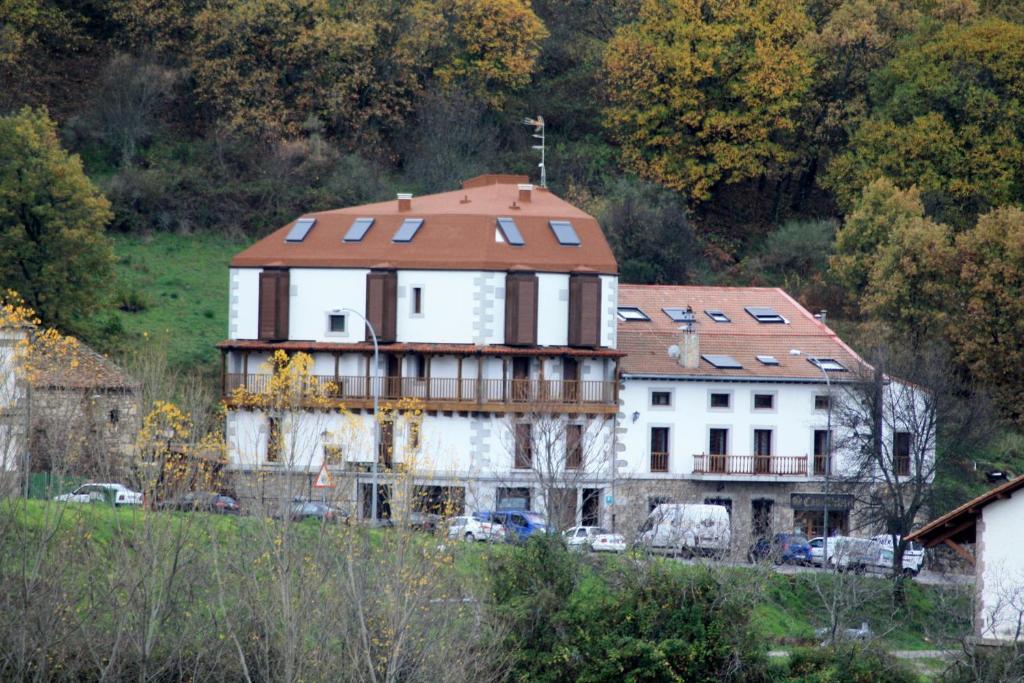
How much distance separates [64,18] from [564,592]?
55193 millimetres

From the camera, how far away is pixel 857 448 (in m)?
62.5

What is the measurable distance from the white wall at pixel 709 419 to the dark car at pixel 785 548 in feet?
16.1

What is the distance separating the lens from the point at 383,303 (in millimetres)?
66375

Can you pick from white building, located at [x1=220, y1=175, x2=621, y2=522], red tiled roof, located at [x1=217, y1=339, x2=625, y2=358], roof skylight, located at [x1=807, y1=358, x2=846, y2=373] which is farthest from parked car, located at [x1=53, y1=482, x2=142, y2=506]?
roof skylight, located at [x1=807, y1=358, x2=846, y2=373]

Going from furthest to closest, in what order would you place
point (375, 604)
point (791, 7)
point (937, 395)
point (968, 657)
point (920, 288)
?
1. point (791, 7)
2. point (920, 288)
3. point (937, 395)
4. point (968, 657)
5. point (375, 604)

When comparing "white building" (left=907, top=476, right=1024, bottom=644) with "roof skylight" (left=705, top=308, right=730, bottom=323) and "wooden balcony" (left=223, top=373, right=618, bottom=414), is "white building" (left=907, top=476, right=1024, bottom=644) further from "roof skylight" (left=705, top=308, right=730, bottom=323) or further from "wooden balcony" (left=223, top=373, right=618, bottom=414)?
"roof skylight" (left=705, top=308, right=730, bottom=323)

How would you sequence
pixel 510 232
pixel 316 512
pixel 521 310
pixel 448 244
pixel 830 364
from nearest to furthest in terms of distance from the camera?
pixel 316 512
pixel 521 310
pixel 448 244
pixel 830 364
pixel 510 232

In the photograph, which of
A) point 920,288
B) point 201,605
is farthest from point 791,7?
point 201,605

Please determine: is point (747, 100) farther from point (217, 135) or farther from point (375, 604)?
point (375, 604)

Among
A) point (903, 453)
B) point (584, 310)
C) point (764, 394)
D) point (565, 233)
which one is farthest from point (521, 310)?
point (903, 453)

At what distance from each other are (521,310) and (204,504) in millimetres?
24539

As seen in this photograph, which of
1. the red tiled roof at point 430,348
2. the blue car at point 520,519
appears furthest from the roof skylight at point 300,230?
the blue car at point 520,519

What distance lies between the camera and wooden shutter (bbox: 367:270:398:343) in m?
66.2

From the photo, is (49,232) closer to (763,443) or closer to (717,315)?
(717,315)
